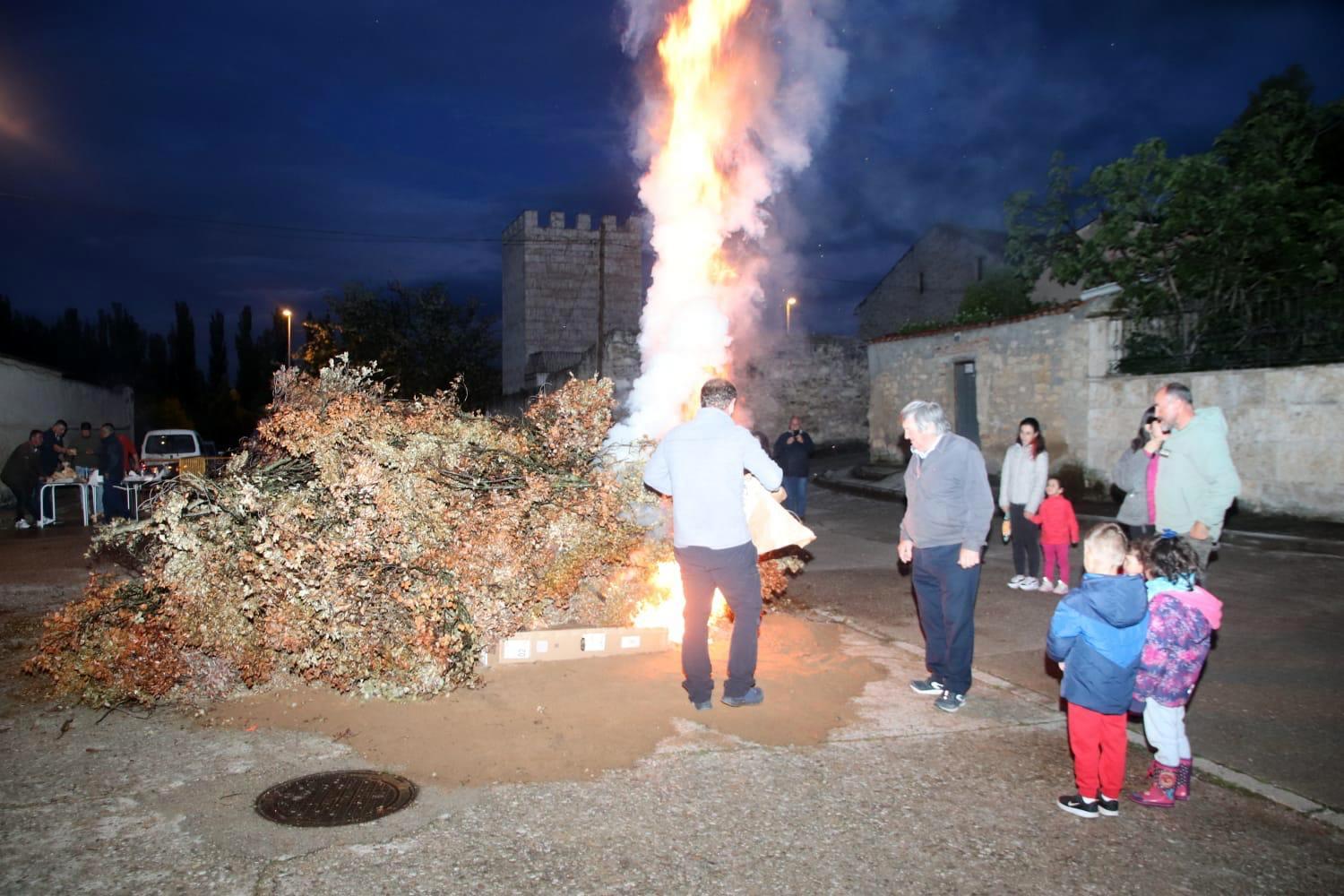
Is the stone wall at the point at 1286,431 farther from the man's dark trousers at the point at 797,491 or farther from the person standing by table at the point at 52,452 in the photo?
the person standing by table at the point at 52,452

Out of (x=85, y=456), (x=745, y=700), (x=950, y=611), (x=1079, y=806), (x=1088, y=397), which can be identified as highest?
(x=1088, y=397)

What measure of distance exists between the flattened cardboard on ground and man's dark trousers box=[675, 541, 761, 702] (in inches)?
43.2

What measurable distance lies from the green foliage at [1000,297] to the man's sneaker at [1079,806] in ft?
62.2

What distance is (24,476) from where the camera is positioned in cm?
1459

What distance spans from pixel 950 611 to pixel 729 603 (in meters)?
1.35

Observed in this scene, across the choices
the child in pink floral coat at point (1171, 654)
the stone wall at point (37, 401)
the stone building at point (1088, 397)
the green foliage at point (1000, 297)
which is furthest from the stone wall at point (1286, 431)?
the stone wall at point (37, 401)

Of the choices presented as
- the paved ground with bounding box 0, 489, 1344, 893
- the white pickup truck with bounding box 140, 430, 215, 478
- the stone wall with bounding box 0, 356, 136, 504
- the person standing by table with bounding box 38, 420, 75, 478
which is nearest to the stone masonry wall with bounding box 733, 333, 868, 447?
the white pickup truck with bounding box 140, 430, 215, 478

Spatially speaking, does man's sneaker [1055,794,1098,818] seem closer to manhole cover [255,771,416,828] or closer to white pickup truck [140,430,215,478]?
manhole cover [255,771,416,828]

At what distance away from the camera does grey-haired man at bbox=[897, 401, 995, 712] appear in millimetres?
5160

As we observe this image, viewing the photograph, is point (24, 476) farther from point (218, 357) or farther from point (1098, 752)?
point (218, 357)

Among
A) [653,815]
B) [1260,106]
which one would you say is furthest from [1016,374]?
[653,815]

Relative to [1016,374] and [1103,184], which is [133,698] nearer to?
[1016,374]

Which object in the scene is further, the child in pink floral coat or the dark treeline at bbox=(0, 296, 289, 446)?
→ the dark treeline at bbox=(0, 296, 289, 446)

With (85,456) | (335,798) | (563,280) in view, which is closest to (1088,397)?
(335,798)
